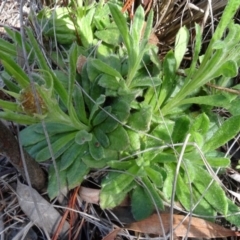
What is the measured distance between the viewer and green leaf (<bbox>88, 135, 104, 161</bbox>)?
1363 millimetres

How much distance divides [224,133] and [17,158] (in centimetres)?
64

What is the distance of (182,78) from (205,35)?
27 centimetres

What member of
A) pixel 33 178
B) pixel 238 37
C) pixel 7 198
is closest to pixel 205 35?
pixel 238 37

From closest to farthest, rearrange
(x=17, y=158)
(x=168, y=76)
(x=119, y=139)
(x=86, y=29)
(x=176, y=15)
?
(x=17, y=158) → (x=119, y=139) → (x=168, y=76) → (x=86, y=29) → (x=176, y=15)

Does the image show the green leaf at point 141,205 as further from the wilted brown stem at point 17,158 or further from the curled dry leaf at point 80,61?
the curled dry leaf at point 80,61

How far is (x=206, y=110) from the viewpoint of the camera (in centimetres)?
150

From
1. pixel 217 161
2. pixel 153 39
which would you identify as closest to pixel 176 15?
pixel 153 39

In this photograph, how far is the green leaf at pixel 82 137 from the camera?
4.37 ft

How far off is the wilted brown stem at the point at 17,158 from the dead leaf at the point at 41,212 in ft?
0.15

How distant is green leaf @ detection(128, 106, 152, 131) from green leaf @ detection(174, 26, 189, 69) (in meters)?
0.24

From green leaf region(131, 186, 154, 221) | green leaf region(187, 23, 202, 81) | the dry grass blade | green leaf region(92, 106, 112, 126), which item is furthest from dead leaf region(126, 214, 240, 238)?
the dry grass blade

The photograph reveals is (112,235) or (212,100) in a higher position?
(212,100)

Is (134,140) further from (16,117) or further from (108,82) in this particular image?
(16,117)

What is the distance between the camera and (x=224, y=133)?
4.42ft
